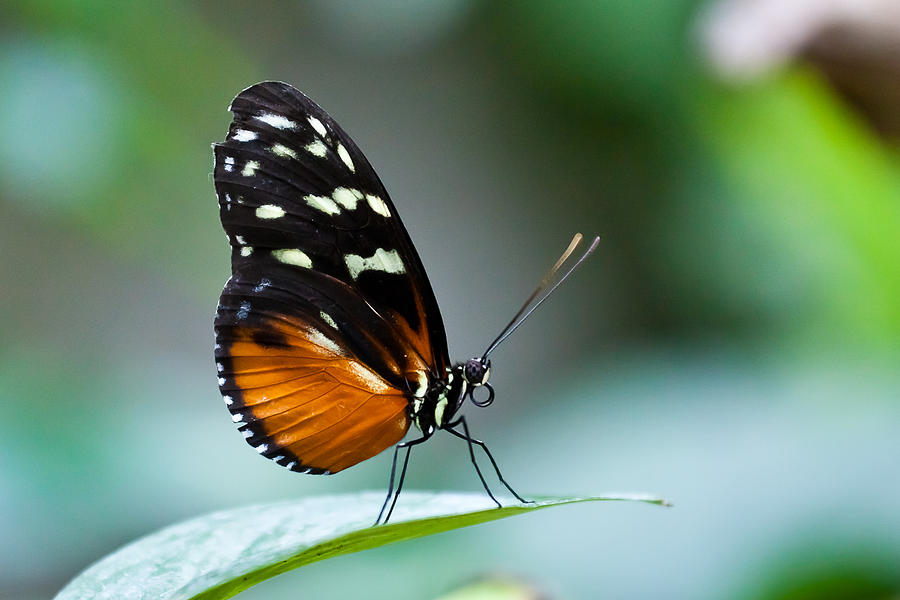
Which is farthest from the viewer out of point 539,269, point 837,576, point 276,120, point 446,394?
point 539,269

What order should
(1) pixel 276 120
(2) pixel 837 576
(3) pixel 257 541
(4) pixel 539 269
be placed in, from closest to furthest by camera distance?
(3) pixel 257 541 → (1) pixel 276 120 → (2) pixel 837 576 → (4) pixel 539 269

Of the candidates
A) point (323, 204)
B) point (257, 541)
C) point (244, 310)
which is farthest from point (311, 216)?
point (257, 541)

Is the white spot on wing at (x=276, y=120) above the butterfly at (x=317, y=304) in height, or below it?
above

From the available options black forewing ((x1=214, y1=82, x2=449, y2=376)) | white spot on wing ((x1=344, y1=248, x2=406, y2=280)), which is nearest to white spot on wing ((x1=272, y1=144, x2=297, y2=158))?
black forewing ((x1=214, y1=82, x2=449, y2=376))

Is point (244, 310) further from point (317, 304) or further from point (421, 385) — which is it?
point (421, 385)

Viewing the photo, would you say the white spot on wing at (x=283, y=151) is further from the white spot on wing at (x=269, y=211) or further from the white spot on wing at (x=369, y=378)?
the white spot on wing at (x=369, y=378)

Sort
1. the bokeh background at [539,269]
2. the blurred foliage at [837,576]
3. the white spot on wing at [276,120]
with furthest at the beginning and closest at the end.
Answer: the bokeh background at [539,269] → the blurred foliage at [837,576] → the white spot on wing at [276,120]

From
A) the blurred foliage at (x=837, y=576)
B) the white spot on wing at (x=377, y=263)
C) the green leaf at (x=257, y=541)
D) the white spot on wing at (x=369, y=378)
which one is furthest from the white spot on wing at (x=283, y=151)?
the blurred foliage at (x=837, y=576)

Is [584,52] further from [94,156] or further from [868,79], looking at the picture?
[94,156]
